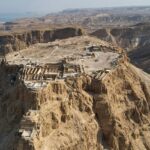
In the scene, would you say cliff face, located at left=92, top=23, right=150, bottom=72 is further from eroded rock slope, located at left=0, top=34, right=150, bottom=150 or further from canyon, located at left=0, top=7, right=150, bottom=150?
eroded rock slope, located at left=0, top=34, right=150, bottom=150

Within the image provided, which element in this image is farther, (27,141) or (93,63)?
(93,63)

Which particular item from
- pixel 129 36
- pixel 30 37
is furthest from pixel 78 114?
pixel 129 36

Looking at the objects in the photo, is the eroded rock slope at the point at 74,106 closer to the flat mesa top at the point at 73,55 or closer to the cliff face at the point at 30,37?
the flat mesa top at the point at 73,55

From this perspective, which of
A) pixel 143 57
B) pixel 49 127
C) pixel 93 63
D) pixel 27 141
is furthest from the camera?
pixel 143 57

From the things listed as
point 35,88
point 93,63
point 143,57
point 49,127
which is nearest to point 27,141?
point 49,127

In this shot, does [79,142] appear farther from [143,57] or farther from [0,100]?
[143,57]

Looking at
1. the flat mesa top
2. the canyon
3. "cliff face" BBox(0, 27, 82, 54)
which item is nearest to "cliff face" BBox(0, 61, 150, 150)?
the canyon

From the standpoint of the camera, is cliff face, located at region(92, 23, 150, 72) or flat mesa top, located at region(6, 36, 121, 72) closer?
flat mesa top, located at region(6, 36, 121, 72)
